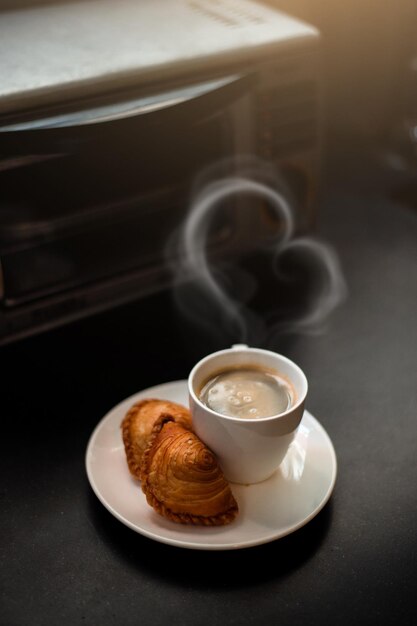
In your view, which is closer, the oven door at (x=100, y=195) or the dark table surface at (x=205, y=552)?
the dark table surface at (x=205, y=552)

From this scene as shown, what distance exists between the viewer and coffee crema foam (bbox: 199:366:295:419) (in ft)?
2.27

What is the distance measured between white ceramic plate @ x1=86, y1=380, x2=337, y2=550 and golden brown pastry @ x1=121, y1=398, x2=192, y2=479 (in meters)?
0.02

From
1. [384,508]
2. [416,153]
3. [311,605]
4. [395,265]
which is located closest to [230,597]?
[311,605]

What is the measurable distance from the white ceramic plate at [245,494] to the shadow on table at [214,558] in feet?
0.08

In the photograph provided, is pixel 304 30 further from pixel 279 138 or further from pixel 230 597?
pixel 230 597

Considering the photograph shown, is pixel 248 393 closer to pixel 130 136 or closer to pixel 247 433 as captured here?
pixel 247 433

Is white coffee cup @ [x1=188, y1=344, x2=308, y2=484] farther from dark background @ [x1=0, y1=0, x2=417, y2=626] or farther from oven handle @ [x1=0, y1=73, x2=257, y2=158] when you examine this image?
oven handle @ [x1=0, y1=73, x2=257, y2=158]

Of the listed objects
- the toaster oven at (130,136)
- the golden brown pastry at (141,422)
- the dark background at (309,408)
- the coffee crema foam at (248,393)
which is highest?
the toaster oven at (130,136)

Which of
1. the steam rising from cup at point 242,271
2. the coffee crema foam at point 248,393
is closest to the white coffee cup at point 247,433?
the coffee crema foam at point 248,393

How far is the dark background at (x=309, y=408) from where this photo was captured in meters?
0.63

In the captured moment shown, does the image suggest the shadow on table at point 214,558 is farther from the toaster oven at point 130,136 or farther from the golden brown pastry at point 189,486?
the toaster oven at point 130,136

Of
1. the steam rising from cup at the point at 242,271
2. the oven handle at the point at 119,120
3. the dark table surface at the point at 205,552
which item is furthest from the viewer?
the steam rising from cup at the point at 242,271

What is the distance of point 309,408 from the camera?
2.69 ft

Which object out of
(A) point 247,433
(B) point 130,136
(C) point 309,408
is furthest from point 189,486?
(B) point 130,136
